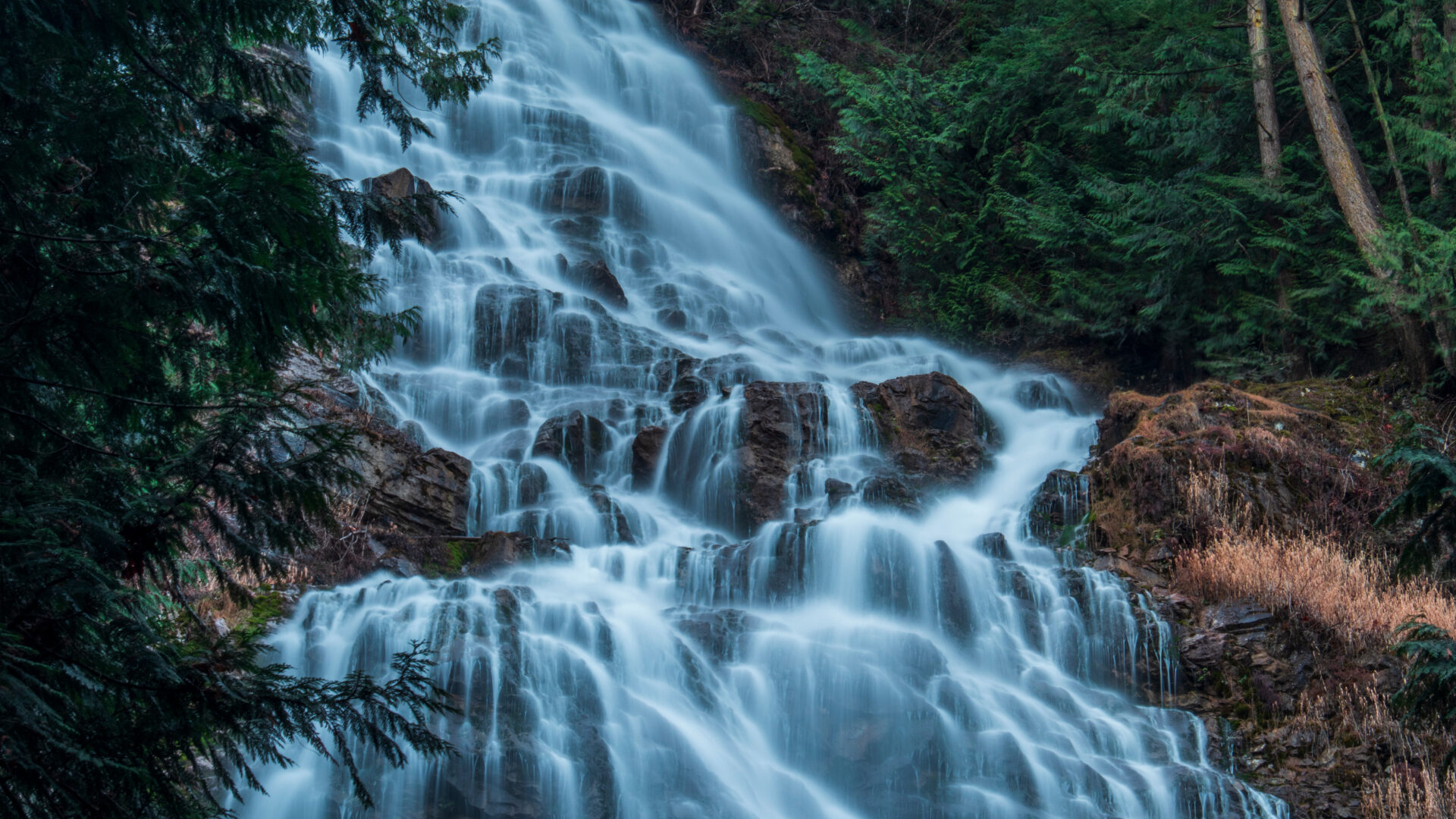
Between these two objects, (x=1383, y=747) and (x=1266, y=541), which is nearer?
(x=1383, y=747)

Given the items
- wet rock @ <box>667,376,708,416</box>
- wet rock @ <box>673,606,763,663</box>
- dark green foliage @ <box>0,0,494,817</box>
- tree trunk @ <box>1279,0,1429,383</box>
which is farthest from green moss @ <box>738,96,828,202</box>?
dark green foliage @ <box>0,0,494,817</box>

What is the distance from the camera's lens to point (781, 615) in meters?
9.02

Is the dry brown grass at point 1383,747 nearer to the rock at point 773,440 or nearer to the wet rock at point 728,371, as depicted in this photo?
the rock at point 773,440

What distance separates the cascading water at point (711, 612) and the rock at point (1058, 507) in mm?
209

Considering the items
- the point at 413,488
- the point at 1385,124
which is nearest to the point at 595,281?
the point at 413,488

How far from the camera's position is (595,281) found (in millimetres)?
16641

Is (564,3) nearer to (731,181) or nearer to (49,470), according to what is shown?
(731,181)

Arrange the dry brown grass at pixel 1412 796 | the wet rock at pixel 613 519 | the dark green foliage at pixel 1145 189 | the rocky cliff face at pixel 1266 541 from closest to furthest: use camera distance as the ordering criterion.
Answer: the dry brown grass at pixel 1412 796
the rocky cliff face at pixel 1266 541
the wet rock at pixel 613 519
the dark green foliage at pixel 1145 189

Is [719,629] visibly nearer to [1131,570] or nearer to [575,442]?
[1131,570]

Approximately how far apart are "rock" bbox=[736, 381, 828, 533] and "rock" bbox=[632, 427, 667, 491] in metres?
1.16

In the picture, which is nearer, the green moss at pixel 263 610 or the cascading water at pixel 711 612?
the cascading water at pixel 711 612

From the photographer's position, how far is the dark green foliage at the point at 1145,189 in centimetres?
1229

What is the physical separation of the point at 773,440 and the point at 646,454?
1730mm

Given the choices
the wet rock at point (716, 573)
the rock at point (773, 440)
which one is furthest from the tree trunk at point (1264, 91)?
the wet rock at point (716, 573)
